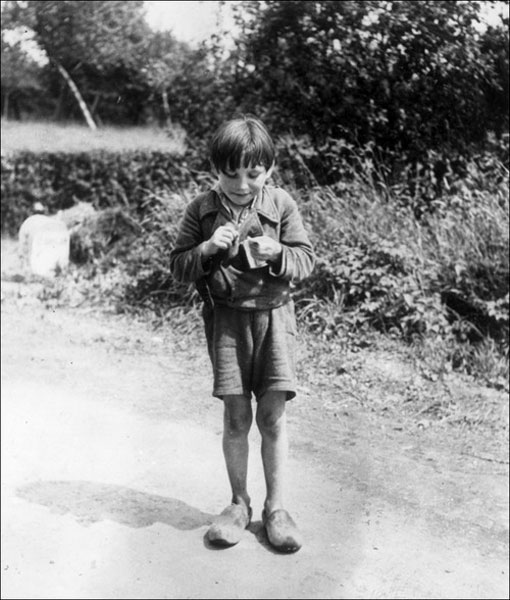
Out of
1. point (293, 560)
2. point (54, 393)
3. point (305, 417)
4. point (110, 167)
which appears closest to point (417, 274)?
point (305, 417)

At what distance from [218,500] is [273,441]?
1.15m

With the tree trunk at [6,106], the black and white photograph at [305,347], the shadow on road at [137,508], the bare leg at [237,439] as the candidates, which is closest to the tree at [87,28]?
the black and white photograph at [305,347]

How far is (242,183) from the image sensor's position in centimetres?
128

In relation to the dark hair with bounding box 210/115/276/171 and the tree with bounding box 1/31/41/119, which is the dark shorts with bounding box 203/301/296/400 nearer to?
the dark hair with bounding box 210/115/276/171

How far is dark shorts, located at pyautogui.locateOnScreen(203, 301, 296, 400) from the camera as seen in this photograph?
1456 millimetres

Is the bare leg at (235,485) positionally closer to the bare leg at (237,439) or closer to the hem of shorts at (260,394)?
the bare leg at (237,439)

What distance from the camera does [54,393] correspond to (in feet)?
13.6

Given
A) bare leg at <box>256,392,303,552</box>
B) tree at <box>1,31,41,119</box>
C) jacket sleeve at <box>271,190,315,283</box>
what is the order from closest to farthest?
jacket sleeve at <box>271,190,315,283</box>
bare leg at <box>256,392,303,552</box>
tree at <box>1,31,41,119</box>

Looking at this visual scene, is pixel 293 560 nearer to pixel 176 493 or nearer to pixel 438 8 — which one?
pixel 176 493

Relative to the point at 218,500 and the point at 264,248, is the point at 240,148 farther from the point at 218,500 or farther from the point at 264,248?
the point at 218,500

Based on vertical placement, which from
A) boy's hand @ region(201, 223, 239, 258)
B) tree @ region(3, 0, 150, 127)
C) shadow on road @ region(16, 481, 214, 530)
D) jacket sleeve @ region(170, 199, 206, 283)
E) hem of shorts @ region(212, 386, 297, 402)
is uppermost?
tree @ region(3, 0, 150, 127)

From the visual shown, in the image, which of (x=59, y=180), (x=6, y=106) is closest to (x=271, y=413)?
(x=59, y=180)

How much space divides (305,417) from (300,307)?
1.23 ft

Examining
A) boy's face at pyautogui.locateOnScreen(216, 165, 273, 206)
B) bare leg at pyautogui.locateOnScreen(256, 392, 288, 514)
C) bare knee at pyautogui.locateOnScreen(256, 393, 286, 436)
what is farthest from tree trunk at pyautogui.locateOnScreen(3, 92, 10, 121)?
boy's face at pyautogui.locateOnScreen(216, 165, 273, 206)
